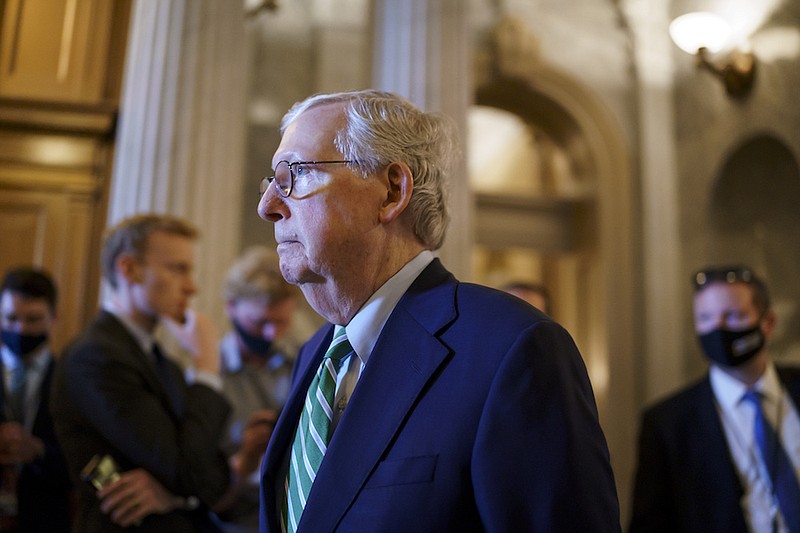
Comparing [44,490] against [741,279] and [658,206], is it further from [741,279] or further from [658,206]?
[658,206]

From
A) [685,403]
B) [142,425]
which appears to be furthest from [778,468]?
Result: [142,425]

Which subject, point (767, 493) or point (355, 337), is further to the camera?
point (767, 493)

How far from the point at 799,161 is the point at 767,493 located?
3.17m

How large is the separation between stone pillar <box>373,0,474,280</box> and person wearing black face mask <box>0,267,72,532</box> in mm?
2365

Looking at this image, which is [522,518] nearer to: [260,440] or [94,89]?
[260,440]

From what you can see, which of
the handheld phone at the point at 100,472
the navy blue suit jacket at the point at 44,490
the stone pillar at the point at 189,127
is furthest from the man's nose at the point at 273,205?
the stone pillar at the point at 189,127

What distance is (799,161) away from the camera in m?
5.37

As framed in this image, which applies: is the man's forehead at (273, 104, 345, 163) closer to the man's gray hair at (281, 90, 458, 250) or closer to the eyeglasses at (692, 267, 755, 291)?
the man's gray hair at (281, 90, 458, 250)

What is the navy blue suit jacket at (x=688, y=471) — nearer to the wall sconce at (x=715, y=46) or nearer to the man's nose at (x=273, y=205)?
the man's nose at (x=273, y=205)

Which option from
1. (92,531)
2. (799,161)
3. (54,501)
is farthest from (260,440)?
(799,161)

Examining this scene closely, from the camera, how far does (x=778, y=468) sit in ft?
9.75

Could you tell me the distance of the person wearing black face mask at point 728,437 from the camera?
2.95 meters

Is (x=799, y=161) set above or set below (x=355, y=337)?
above

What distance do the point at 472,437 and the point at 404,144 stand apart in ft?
2.09
